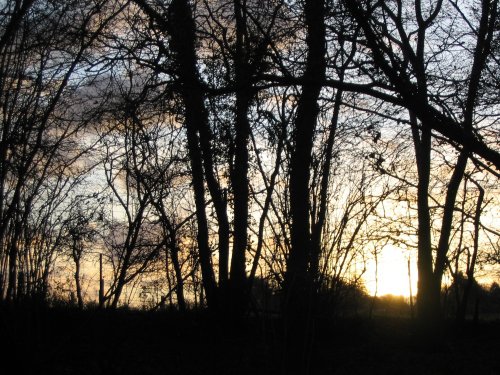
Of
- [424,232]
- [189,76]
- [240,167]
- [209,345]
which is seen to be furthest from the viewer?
[424,232]

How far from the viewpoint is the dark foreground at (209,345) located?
7773 mm

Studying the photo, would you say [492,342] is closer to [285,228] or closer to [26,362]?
[285,228]

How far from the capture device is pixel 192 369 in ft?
30.6

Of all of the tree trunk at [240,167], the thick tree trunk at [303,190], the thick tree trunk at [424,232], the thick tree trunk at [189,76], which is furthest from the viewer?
the thick tree trunk at [424,232]

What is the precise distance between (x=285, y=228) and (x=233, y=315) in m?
7.24

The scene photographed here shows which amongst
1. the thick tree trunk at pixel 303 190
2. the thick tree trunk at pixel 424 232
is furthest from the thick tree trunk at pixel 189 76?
the thick tree trunk at pixel 424 232

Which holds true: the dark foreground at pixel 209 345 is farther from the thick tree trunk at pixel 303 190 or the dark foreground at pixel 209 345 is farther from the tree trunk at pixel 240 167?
the tree trunk at pixel 240 167

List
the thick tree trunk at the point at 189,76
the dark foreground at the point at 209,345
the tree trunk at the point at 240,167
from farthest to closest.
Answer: the dark foreground at the point at 209,345 → the tree trunk at the point at 240,167 → the thick tree trunk at the point at 189,76

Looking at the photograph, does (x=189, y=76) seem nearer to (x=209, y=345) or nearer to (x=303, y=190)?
(x=303, y=190)

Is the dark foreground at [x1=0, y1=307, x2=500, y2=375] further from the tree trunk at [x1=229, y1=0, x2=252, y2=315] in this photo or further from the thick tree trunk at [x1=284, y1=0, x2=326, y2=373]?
the tree trunk at [x1=229, y1=0, x2=252, y2=315]

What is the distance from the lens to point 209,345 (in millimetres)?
8398

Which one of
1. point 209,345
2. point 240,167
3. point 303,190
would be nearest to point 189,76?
point 303,190

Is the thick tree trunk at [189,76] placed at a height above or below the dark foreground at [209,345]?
above

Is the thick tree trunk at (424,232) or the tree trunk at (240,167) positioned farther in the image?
the thick tree trunk at (424,232)
